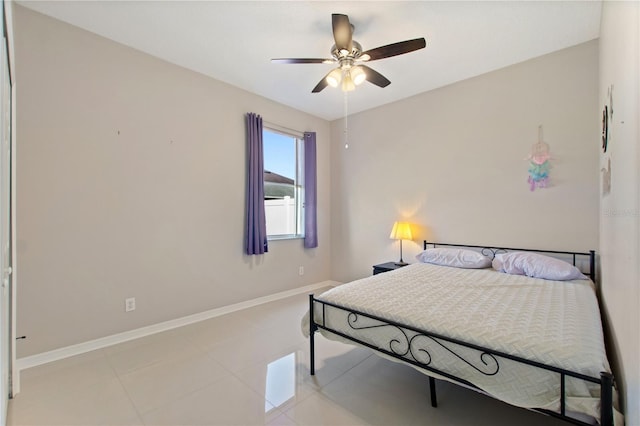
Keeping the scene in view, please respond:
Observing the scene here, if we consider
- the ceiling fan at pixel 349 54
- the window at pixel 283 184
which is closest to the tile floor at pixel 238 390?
the window at pixel 283 184

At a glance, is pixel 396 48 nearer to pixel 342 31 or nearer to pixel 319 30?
pixel 342 31

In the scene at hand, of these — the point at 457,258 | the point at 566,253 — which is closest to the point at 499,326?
the point at 457,258

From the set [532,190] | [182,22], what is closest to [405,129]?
[532,190]

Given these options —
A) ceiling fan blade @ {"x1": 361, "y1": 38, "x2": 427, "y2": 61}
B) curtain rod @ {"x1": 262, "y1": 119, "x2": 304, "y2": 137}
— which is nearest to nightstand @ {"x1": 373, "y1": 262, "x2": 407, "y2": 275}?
curtain rod @ {"x1": 262, "y1": 119, "x2": 304, "y2": 137}

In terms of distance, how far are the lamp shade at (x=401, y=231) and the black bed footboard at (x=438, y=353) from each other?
2.00 meters

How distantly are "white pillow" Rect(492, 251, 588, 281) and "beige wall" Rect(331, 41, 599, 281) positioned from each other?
37 centimetres

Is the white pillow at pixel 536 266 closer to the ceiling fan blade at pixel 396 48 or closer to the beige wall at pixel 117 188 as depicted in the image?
the ceiling fan blade at pixel 396 48

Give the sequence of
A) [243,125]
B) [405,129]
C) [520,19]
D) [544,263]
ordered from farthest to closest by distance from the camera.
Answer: [405,129]
[243,125]
[544,263]
[520,19]

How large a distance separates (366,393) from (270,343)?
108 cm

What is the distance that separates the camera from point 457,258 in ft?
10.2

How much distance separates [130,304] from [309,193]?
2.69 meters

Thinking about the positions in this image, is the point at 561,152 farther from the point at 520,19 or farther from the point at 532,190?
the point at 520,19

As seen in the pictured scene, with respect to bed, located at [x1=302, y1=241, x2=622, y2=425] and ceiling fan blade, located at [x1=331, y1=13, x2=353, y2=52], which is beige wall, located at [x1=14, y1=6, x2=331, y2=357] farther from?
ceiling fan blade, located at [x1=331, y1=13, x2=353, y2=52]

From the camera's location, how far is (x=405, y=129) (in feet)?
13.1
